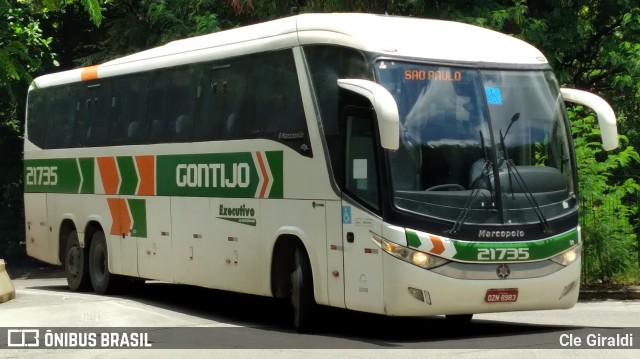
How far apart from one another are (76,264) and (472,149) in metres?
10.5

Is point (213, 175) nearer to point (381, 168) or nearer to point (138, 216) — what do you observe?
point (138, 216)

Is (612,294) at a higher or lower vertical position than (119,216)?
lower

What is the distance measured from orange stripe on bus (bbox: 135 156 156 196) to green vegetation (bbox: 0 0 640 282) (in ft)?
7.32

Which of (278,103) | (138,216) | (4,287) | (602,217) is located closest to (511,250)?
(278,103)

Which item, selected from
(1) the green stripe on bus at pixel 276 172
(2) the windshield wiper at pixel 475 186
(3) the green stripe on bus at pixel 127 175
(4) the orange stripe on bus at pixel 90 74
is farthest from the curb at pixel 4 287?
(2) the windshield wiper at pixel 475 186

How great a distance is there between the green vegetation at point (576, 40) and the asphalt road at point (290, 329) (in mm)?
1447

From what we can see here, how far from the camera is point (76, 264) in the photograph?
2080 centimetres

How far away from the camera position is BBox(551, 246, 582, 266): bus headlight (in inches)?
501

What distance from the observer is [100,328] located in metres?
14.3

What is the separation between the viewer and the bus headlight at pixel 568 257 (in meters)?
12.7

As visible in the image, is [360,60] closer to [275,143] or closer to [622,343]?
[275,143]

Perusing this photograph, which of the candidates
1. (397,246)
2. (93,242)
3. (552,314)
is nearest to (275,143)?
(397,246)

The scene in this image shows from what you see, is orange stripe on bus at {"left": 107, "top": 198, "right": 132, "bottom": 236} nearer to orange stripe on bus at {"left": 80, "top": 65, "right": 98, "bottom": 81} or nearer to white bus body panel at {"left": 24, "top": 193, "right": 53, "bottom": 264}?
orange stripe on bus at {"left": 80, "top": 65, "right": 98, "bottom": 81}

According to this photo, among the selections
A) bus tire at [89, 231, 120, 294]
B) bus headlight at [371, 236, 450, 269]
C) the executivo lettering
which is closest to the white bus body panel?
bus tire at [89, 231, 120, 294]
